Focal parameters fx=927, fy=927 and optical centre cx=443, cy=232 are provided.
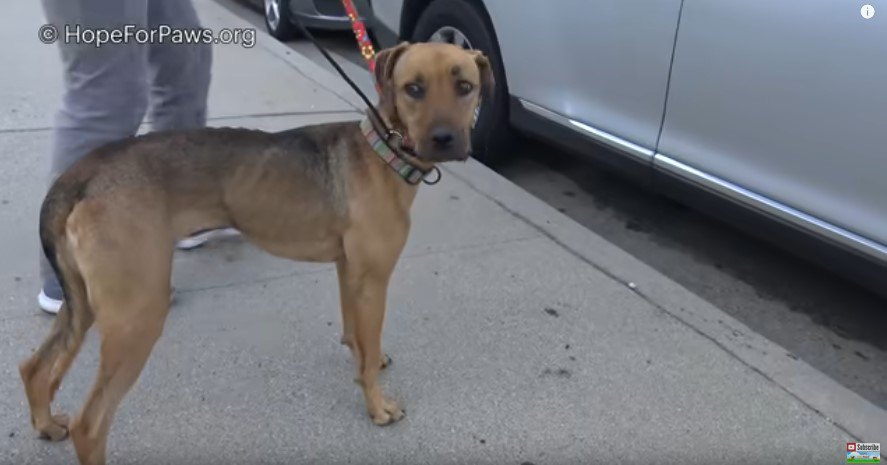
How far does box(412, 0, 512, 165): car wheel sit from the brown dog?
2156 mm

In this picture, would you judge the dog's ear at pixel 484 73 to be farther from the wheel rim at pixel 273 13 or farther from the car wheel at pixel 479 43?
the wheel rim at pixel 273 13

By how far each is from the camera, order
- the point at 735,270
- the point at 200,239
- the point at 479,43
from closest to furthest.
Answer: the point at 200,239 → the point at 735,270 → the point at 479,43

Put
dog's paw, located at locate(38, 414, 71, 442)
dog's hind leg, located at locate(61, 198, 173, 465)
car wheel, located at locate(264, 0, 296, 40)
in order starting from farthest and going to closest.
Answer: car wheel, located at locate(264, 0, 296, 40) → dog's paw, located at locate(38, 414, 71, 442) → dog's hind leg, located at locate(61, 198, 173, 465)

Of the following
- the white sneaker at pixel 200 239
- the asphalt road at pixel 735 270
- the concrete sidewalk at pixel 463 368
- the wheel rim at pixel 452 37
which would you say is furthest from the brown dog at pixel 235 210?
the wheel rim at pixel 452 37

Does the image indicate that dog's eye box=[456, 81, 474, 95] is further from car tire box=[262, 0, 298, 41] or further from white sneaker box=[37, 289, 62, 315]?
car tire box=[262, 0, 298, 41]

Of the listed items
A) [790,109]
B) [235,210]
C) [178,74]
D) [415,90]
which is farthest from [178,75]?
[790,109]

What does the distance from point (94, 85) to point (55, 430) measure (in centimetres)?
112

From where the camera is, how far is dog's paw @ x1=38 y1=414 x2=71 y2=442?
8.61 ft

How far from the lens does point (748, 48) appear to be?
11.4 ft

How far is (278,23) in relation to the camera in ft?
25.9

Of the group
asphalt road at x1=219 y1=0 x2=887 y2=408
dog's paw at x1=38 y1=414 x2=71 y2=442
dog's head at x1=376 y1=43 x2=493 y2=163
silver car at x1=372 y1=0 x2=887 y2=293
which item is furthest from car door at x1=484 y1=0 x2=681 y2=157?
dog's paw at x1=38 y1=414 x2=71 y2=442

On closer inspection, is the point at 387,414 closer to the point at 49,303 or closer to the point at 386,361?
the point at 386,361

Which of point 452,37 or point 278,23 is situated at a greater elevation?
point 452,37

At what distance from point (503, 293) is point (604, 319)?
1.35 ft
